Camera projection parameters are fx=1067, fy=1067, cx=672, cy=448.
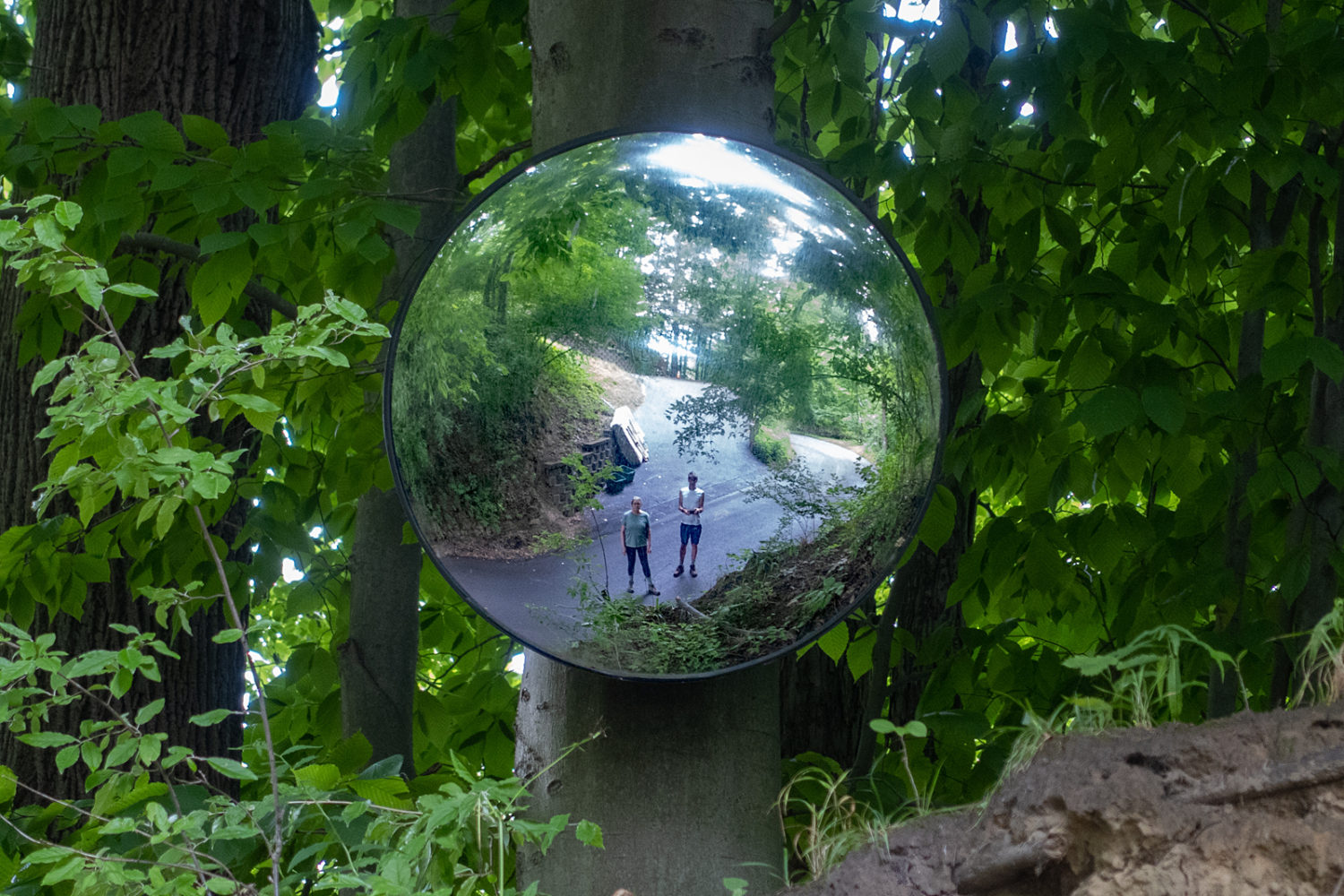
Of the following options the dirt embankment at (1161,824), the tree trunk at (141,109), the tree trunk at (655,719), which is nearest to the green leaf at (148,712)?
the tree trunk at (655,719)

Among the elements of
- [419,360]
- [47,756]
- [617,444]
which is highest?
[419,360]

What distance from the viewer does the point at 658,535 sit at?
1.72m

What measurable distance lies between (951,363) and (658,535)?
4.22 ft

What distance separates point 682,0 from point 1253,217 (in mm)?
1657

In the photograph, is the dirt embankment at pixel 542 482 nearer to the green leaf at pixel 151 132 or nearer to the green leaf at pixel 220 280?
the green leaf at pixel 220 280

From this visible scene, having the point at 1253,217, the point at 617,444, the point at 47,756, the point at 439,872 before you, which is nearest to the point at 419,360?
the point at 617,444

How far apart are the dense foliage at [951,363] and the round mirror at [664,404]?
0.89 feet

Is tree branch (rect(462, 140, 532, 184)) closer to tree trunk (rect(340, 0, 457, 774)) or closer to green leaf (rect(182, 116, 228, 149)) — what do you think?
tree trunk (rect(340, 0, 457, 774))

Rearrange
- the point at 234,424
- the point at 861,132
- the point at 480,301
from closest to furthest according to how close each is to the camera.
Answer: the point at 480,301 < the point at 861,132 < the point at 234,424

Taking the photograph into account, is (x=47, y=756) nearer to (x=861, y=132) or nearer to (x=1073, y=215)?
(x=861, y=132)

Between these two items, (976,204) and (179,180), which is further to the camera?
(976,204)

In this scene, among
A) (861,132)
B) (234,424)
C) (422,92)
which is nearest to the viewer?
(422,92)

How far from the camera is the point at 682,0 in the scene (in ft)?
7.05

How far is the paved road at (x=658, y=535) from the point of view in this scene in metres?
1.69
